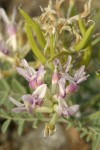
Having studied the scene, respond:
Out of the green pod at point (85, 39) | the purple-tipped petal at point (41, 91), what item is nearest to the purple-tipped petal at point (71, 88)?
the purple-tipped petal at point (41, 91)

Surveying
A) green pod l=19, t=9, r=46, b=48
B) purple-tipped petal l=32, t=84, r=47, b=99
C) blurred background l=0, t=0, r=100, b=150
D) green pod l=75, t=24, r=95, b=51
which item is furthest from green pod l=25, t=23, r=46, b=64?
blurred background l=0, t=0, r=100, b=150

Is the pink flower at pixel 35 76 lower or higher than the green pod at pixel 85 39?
lower

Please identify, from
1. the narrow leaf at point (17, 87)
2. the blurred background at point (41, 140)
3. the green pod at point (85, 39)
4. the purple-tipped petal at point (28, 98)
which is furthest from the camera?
the blurred background at point (41, 140)

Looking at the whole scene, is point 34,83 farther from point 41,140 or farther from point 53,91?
point 41,140

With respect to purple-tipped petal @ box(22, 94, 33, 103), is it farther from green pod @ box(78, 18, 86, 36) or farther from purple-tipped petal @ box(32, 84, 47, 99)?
green pod @ box(78, 18, 86, 36)

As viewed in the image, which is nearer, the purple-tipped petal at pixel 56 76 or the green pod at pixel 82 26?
the purple-tipped petal at pixel 56 76

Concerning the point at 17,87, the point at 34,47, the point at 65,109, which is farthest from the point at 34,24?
the point at 17,87

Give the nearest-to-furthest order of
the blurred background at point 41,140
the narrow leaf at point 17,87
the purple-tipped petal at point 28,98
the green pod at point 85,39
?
the purple-tipped petal at point 28,98, the green pod at point 85,39, the narrow leaf at point 17,87, the blurred background at point 41,140

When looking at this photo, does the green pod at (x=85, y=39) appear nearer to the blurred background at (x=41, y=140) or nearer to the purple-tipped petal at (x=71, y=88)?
the purple-tipped petal at (x=71, y=88)

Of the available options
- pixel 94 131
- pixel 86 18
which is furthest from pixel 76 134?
pixel 86 18
